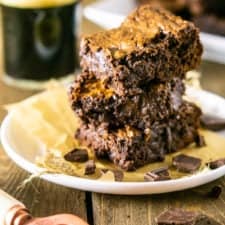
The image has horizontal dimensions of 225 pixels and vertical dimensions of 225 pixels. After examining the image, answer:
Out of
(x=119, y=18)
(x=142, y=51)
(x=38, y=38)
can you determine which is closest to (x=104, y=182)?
(x=142, y=51)

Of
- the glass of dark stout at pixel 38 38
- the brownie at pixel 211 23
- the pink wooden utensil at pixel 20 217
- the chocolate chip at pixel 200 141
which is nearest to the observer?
the pink wooden utensil at pixel 20 217

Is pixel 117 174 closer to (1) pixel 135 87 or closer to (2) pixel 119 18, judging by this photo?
(1) pixel 135 87

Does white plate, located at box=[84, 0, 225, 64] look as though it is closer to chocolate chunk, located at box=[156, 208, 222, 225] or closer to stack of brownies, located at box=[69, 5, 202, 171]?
stack of brownies, located at box=[69, 5, 202, 171]

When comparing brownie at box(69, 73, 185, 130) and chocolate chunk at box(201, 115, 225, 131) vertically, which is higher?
brownie at box(69, 73, 185, 130)

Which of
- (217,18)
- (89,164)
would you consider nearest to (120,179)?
(89,164)

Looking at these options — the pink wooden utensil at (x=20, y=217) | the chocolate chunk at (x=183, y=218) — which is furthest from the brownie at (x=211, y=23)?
the pink wooden utensil at (x=20, y=217)

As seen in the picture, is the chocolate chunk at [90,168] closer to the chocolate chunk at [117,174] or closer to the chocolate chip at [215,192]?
the chocolate chunk at [117,174]

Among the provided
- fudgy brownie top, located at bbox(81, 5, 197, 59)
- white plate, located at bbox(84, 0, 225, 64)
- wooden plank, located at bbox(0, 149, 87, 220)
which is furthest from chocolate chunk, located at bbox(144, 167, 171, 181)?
white plate, located at bbox(84, 0, 225, 64)
